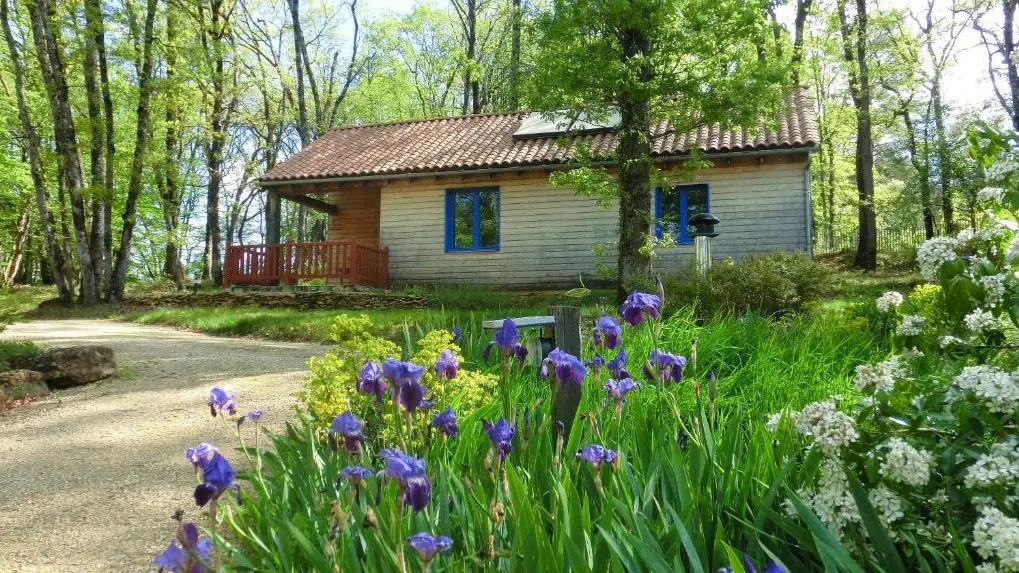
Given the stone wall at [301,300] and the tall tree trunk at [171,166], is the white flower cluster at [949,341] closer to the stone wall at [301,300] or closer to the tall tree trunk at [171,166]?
the stone wall at [301,300]

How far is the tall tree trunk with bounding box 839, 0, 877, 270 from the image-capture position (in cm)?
1705

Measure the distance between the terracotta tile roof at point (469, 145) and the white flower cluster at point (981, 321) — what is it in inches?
422

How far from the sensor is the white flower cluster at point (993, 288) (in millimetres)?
1635

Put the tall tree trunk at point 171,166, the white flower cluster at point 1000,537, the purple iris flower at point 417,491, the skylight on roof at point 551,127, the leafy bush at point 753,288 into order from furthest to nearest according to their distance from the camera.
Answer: the tall tree trunk at point 171,166 → the skylight on roof at point 551,127 → the leafy bush at point 753,288 → the purple iris flower at point 417,491 → the white flower cluster at point 1000,537

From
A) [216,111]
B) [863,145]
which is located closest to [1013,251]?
[863,145]

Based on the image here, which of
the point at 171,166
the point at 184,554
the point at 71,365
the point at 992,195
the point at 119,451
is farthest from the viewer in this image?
the point at 171,166

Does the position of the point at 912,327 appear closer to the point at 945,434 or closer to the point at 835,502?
the point at 945,434

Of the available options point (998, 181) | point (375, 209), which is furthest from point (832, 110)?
point (998, 181)

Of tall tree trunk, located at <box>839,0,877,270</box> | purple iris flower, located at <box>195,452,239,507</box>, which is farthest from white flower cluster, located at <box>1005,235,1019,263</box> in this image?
tall tree trunk, located at <box>839,0,877,270</box>

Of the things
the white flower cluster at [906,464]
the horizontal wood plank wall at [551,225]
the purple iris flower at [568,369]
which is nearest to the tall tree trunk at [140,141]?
the horizontal wood plank wall at [551,225]

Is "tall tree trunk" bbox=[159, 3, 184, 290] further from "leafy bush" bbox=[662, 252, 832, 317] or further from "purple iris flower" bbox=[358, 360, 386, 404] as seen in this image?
"purple iris flower" bbox=[358, 360, 386, 404]

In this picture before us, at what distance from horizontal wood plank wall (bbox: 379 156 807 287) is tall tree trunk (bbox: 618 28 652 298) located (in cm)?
386

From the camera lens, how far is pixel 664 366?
243cm

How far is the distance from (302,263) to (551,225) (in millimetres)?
5606
